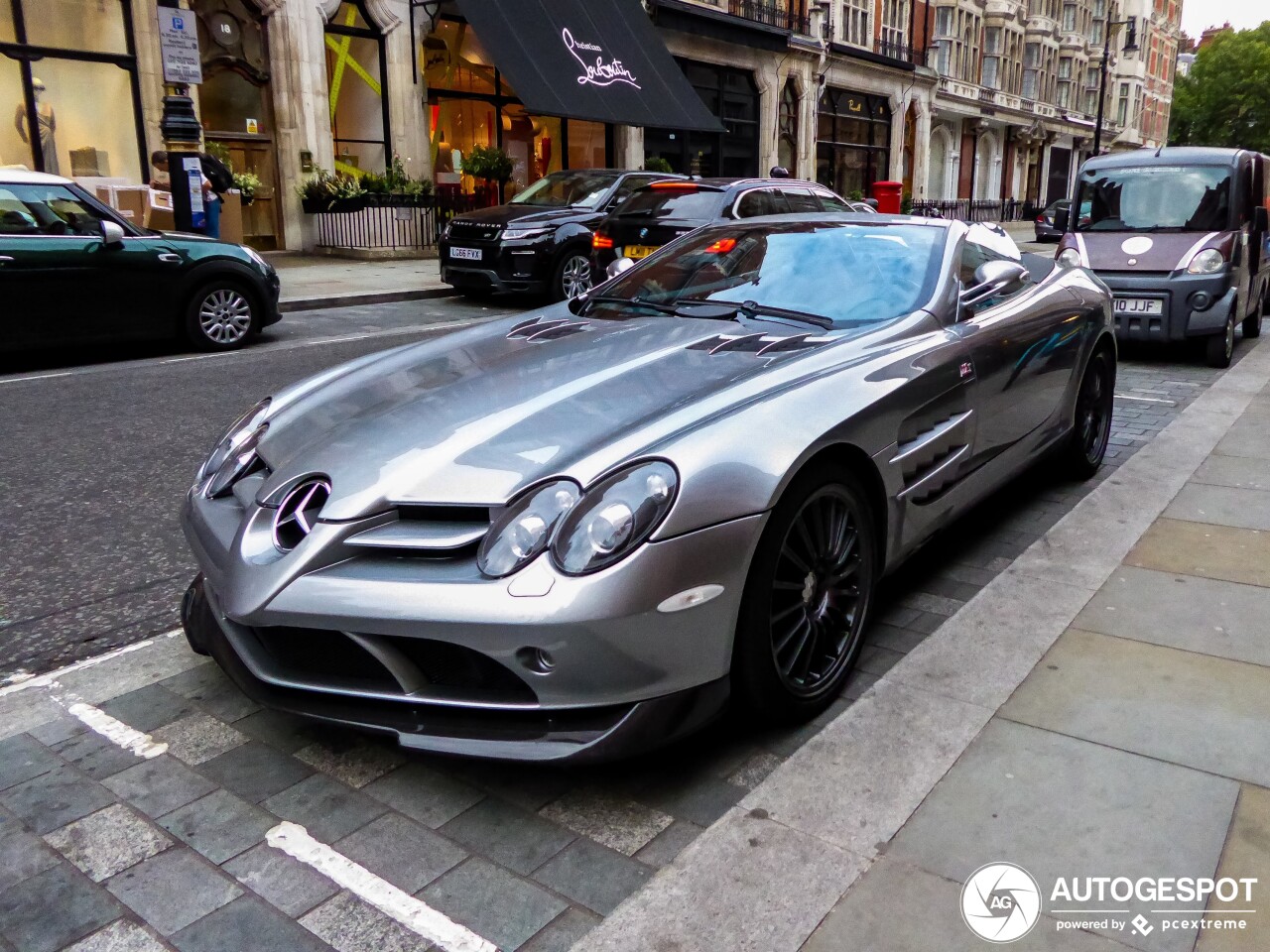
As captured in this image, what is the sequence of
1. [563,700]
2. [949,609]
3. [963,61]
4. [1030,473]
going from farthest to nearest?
[963,61] < [1030,473] < [949,609] < [563,700]

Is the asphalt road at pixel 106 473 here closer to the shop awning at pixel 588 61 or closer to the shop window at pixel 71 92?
the shop window at pixel 71 92

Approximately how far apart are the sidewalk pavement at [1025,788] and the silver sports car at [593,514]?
0.97ft

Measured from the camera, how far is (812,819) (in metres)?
2.43

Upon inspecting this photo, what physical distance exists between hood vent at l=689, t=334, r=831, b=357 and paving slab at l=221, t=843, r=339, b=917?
186cm

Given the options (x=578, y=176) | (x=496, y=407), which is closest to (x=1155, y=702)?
(x=496, y=407)

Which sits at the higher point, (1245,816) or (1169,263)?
(1169,263)

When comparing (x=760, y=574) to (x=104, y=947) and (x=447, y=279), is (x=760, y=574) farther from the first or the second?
(x=447, y=279)

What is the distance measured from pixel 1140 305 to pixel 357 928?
870cm

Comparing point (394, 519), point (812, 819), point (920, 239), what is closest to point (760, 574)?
point (812, 819)

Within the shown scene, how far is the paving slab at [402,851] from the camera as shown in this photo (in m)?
2.27

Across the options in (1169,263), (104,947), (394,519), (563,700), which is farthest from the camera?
(1169,263)

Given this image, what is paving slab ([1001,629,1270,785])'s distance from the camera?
2699mm

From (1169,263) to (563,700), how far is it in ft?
27.3
